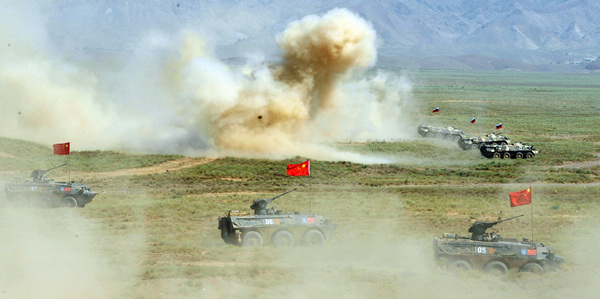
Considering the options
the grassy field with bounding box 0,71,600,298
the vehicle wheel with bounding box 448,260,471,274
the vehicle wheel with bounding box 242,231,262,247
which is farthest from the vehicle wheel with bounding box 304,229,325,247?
the vehicle wheel with bounding box 448,260,471,274

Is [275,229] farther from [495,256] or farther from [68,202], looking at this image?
[68,202]

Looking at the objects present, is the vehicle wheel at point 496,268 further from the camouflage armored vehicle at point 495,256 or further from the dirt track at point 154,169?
the dirt track at point 154,169

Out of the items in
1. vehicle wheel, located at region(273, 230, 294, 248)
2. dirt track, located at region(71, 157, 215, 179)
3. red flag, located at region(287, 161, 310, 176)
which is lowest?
vehicle wheel, located at region(273, 230, 294, 248)

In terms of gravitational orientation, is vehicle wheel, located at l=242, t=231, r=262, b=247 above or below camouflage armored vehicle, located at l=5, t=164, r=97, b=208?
below

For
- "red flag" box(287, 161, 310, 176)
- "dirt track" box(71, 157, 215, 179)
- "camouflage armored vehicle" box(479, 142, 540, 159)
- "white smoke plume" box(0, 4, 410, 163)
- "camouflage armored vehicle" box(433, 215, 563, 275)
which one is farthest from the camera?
"camouflage armored vehicle" box(479, 142, 540, 159)

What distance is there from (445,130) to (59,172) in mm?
36199

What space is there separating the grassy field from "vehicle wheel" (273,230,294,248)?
0.29m

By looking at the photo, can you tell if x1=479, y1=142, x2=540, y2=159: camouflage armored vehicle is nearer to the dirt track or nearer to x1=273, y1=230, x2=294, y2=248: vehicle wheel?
the dirt track

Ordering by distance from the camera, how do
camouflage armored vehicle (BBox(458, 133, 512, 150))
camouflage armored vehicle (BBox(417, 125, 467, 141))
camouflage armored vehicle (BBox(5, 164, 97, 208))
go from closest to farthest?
camouflage armored vehicle (BBox(5, 164, 97, 208))
camouflage armored vehicle (BBox(458, 133, 512, 150))
camouflage armored vehicle (BBox(417, 125, 467, 141))

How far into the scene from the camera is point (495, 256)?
22938mm

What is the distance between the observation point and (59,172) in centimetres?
4491

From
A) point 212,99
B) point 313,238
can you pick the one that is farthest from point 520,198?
point 212,99

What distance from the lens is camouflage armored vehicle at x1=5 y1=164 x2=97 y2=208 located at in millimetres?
32562

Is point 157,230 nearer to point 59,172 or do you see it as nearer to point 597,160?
point 59,172
